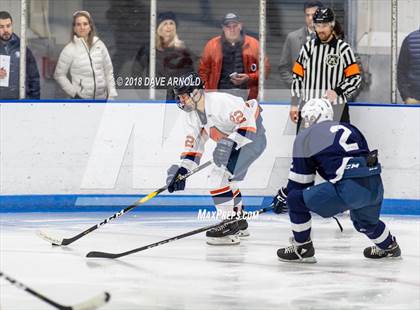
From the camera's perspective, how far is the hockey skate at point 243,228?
21.7 ft

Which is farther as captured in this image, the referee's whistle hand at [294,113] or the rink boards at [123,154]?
the rink boards at [123,154]

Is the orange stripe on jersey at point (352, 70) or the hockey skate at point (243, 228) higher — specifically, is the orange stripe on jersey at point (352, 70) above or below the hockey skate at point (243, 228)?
above

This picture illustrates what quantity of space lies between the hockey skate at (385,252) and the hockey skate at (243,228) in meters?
0.84

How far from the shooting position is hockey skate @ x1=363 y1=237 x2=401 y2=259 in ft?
19.5

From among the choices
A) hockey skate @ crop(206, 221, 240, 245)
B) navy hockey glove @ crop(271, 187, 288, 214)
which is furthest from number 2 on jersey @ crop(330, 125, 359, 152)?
hockey skate @ crop(206, 221, 240, 245)

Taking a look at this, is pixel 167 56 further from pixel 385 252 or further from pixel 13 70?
pixel 385 252

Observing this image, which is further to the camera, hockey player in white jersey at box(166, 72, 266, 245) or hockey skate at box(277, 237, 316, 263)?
hockey player in white jersey at box(166, 72, 266, 245)

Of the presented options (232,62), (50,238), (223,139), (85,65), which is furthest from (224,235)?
(85,65)

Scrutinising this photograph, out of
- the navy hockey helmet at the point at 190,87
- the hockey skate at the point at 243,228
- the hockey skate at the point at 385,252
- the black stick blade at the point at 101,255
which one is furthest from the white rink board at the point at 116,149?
the black stick blade at the point at 101,255

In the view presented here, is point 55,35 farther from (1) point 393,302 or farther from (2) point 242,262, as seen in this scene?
(1) point 393,302

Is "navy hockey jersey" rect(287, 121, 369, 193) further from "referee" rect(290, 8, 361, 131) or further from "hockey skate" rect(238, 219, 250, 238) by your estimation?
"referee" rect(290, 8, 361, 131)

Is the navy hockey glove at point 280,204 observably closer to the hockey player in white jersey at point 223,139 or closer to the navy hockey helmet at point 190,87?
the hockey player in white jersey at point 223,139

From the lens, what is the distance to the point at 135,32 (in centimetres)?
775

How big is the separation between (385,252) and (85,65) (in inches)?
106
